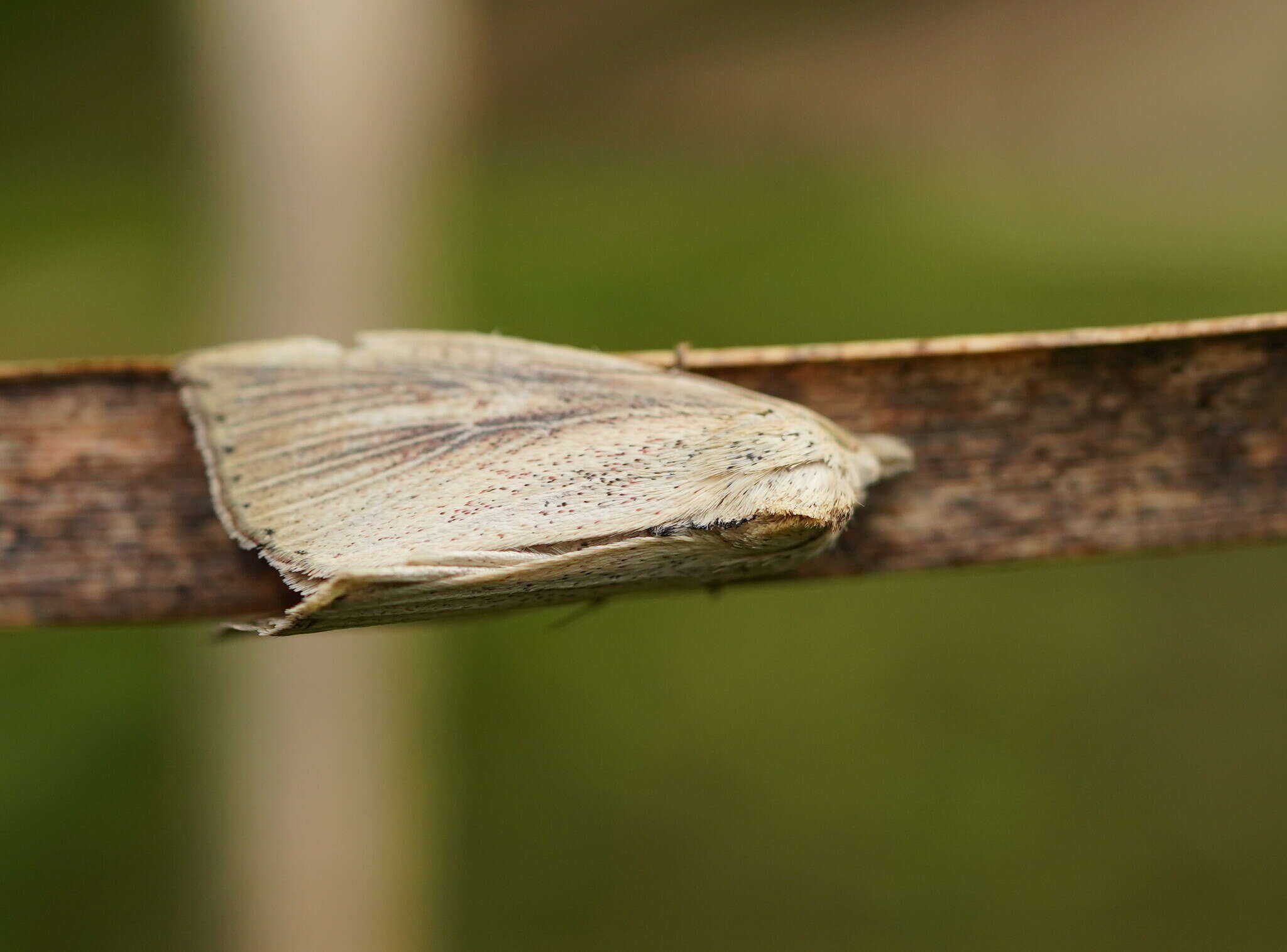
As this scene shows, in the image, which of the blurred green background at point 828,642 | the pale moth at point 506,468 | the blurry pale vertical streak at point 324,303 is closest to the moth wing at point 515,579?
the pale moth at point 506,468

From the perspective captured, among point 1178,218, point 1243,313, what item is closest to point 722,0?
point 1178,218

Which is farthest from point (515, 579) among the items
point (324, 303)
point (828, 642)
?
point (324, 303)

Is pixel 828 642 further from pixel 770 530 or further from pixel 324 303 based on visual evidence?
pixel 324 303

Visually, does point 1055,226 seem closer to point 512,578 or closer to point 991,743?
point 991,743

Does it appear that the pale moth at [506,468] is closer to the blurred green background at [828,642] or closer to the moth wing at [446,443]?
the moth wing at [446,443]

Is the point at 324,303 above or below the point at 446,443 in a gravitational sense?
above

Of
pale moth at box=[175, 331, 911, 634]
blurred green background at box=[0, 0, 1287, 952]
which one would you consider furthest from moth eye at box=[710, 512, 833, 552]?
blurred green background at box=[0, 0, 1287, 952]
